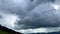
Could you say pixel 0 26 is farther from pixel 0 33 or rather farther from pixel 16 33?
pixel 16 33

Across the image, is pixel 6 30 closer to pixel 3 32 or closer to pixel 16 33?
pixel 3 32

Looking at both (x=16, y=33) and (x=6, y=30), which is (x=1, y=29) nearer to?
(x=6, y=30)

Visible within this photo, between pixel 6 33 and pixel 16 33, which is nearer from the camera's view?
pixel 6 33

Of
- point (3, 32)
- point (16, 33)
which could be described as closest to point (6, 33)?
point (3, 32)

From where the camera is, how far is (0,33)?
3132 inches

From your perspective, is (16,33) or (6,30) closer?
(6,30)

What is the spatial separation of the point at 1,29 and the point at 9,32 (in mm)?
4005

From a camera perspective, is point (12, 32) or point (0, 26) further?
point (12, 32)

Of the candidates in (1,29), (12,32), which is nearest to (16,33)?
(12,32)

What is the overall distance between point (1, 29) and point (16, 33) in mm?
9128

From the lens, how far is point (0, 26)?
252 feet

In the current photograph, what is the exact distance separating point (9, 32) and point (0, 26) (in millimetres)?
5089

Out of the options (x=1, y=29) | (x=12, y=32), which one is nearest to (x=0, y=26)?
(x=1, y=29)

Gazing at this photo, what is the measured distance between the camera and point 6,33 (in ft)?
260
